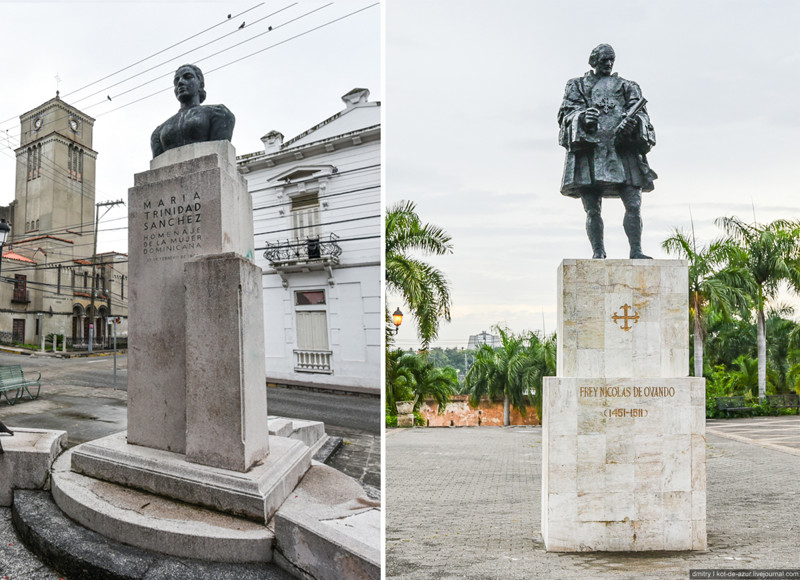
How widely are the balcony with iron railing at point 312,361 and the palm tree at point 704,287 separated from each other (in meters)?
12.1

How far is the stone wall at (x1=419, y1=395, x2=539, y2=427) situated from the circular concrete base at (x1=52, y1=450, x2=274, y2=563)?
20373 mm

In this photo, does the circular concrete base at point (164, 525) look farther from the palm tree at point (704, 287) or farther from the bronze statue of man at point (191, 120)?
the palm tree at point (704, 287)

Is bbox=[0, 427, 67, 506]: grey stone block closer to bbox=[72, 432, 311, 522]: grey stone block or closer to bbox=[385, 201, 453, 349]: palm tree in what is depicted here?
bbox=[72, 432, 311, 522]: grey stone block

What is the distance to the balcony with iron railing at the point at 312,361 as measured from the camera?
52.7 ft

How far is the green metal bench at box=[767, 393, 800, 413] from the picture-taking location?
21.1 m

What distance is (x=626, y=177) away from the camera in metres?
5.94

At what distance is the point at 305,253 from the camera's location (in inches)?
660

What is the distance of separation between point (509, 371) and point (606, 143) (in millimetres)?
16503

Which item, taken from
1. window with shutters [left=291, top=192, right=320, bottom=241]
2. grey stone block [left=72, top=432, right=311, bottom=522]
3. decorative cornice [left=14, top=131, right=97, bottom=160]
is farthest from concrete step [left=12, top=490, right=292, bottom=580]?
window with shutters [left=291, top=192, right=320, bottom=241]

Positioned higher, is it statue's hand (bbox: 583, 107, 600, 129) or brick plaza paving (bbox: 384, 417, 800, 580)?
statue's hand (bbox: 583, 107, 600, 129)

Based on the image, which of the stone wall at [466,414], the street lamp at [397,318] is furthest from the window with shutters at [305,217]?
the stone wall at [466,414]

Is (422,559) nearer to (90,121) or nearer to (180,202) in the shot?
(180,202)

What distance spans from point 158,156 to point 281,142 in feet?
42.7

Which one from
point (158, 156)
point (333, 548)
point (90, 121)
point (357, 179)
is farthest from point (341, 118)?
point (333, 548)
